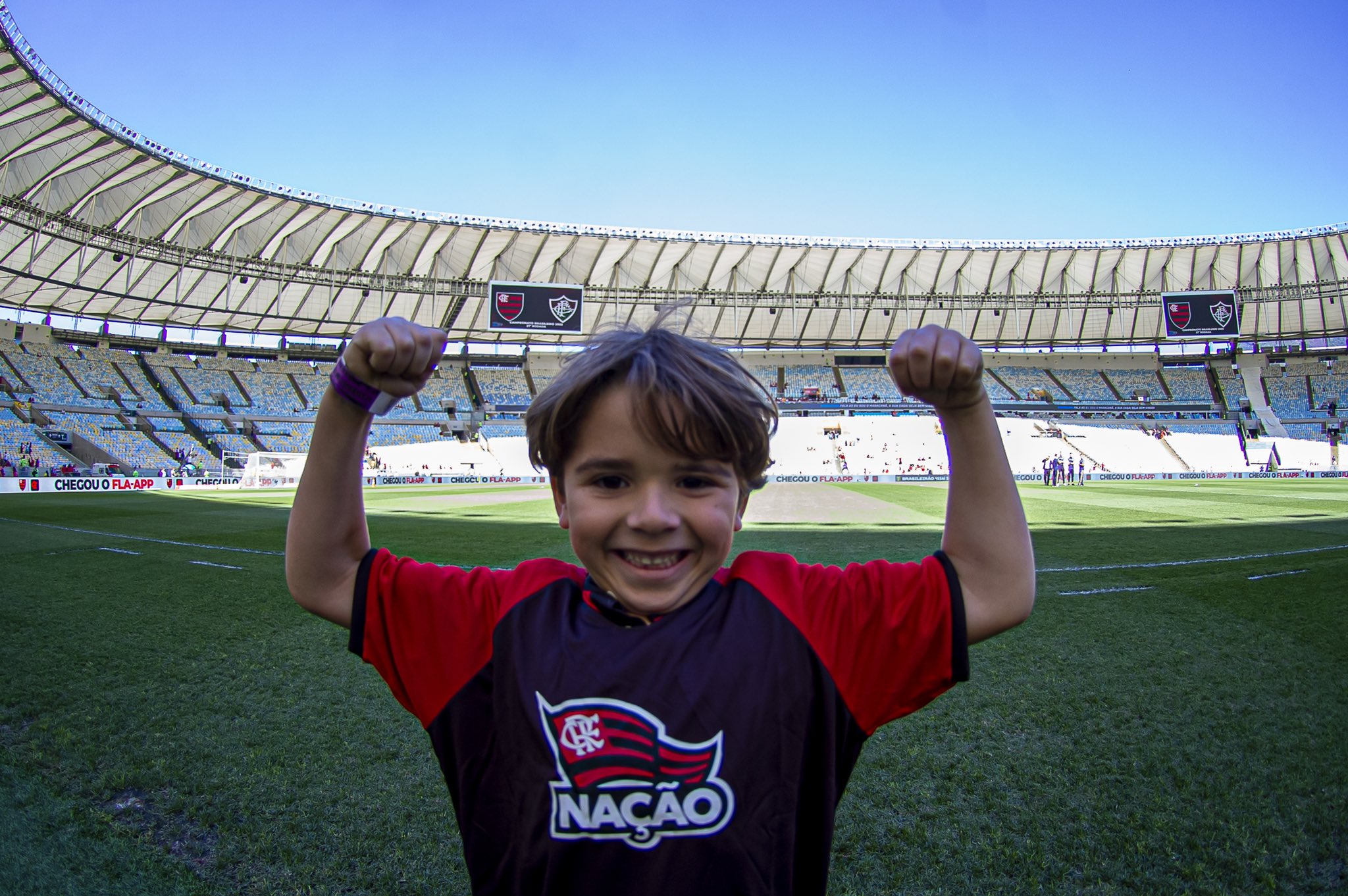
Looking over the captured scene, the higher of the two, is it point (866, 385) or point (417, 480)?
point (866, 385)

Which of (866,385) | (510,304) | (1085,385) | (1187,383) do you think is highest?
(1187,383)

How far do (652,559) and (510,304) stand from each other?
3698cm

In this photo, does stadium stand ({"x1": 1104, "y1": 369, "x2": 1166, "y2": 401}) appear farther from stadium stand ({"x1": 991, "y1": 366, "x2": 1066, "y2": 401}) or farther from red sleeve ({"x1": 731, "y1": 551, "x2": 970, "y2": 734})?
red sleeve ({"x1": 731, "y1": 551, "x2": 970, "y2": 734})

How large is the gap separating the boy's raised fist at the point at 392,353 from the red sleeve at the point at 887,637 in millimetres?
686

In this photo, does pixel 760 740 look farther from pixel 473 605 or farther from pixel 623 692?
pixel 473 605

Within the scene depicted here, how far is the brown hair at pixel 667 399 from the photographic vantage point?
1265 mm

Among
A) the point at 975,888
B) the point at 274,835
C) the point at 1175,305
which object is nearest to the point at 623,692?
the point at 975,888

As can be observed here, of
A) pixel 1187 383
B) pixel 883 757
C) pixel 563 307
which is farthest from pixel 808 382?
pixel 883 757

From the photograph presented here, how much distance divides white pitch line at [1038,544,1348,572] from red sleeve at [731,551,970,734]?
24.1ft

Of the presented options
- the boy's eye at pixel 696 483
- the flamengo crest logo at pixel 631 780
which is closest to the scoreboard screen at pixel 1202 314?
the boy's eye at pixel 696 483

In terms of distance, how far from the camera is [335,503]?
133cm

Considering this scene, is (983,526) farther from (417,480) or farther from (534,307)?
(417,480)

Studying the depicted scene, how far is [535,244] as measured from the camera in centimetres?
4297

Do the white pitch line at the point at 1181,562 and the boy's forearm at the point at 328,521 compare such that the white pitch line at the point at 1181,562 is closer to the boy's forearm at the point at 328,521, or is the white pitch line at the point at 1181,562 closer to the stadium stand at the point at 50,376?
the boy's forearm at the point at 328,521
